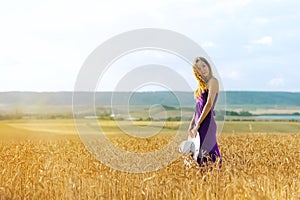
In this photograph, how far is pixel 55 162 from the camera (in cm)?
891

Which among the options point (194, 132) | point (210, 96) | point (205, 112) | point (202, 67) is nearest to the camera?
point (202, 67)

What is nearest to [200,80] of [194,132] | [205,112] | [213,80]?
[213,80]

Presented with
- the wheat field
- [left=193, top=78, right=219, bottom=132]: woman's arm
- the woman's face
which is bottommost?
the wheat field

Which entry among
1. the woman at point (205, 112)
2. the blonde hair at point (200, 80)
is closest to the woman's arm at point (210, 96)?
the woman at point (205, 112)

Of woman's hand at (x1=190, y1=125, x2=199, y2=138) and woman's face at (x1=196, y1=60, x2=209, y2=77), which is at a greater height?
woman's face at (x1=196, y1=60, x2=209, y2=77)

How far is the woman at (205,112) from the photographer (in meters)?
7.79

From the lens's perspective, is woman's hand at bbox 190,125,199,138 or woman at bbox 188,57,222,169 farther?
woman's hand at bbox 190,125,199,138

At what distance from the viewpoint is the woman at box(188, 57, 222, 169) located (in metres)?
7.79

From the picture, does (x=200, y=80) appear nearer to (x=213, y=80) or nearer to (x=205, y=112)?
(x=213, y=80)

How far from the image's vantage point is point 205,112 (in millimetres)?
8055

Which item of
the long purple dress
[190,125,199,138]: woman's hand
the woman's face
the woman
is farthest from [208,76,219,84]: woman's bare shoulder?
[190,125,199,138]: woman's hand

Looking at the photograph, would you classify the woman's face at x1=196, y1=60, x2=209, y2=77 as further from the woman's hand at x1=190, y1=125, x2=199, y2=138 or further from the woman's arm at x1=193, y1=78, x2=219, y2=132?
the woman's hand at x1=190, y1=125, x2=199, y2=138

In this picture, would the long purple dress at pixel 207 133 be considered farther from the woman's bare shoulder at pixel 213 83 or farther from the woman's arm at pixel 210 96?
the woman's bare shoulder at pixel 213 83

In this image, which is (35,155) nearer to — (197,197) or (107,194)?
(107,194)
